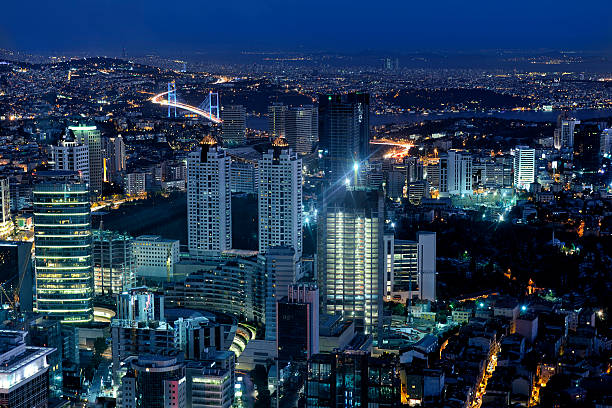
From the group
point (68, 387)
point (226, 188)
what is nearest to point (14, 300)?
point (68, 387)

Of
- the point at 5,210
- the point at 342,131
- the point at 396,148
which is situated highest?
the point at 342,131

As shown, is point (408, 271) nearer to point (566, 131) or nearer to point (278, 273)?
point (278, 273)

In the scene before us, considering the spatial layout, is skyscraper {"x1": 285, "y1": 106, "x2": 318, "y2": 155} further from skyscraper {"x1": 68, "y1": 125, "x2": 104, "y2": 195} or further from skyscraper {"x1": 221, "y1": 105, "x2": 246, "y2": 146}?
skyscraper {"x1": 68, "y1": 125, "x2": 104, "y2": 195}

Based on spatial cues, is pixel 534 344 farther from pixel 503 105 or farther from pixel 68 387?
pixel 503 105

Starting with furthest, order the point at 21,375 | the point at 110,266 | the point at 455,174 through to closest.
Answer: the point at 455,174 < the point at 110,266 < the point at 21,375

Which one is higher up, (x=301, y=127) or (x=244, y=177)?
(x=301, y=127)

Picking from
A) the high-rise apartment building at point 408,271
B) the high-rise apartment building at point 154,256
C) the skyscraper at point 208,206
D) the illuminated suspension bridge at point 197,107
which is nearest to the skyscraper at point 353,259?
the high-rise apartment building at point 408,271

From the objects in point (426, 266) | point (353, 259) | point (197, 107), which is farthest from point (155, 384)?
point (197, 107)

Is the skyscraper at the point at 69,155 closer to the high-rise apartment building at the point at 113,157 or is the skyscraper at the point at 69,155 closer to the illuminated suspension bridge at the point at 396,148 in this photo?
the high-rise apartment building at the point at 113,157
